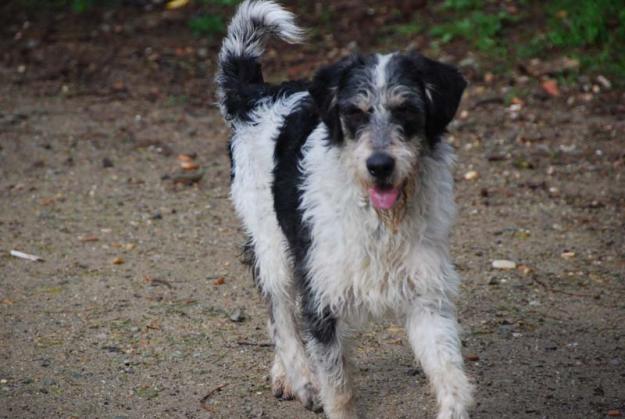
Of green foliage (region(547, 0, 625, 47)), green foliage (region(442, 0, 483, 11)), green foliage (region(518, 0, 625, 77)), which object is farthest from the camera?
green foliage (region(442, 0, 483, 11))

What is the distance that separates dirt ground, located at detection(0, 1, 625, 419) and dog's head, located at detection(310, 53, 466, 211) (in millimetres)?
1270

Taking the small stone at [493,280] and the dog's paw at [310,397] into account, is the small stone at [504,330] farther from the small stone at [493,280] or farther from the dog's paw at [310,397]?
the dog's paw at [310,397]

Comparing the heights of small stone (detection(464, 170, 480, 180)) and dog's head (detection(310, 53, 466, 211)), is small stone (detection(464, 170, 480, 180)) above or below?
below

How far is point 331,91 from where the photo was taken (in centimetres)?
452

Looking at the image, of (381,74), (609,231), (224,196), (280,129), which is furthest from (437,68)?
(224,196)

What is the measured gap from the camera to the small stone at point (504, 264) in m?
6.64

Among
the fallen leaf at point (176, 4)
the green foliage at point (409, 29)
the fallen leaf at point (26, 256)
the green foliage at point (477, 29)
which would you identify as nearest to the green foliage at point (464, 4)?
the green foliage at point (477, 29)

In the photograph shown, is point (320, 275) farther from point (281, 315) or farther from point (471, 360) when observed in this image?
point (471, 360)

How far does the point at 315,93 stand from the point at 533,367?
183 centimetres

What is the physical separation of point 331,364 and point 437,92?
1254 millimetres

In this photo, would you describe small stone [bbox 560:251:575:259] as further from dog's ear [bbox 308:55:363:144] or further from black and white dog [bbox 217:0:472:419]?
dog's ear [bbox 308:55:363:144]

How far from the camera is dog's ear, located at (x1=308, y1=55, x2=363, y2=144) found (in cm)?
448

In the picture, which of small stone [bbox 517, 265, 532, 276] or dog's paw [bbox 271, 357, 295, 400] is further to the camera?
small stone [bbox 517, 265, 532, 276]

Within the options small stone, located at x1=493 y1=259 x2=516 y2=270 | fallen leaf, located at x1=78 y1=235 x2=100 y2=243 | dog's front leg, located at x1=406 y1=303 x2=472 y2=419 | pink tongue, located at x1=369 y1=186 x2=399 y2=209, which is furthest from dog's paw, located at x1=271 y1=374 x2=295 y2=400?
fallen leaf, located at x1=78 y1=235 x2=100 y2=243
